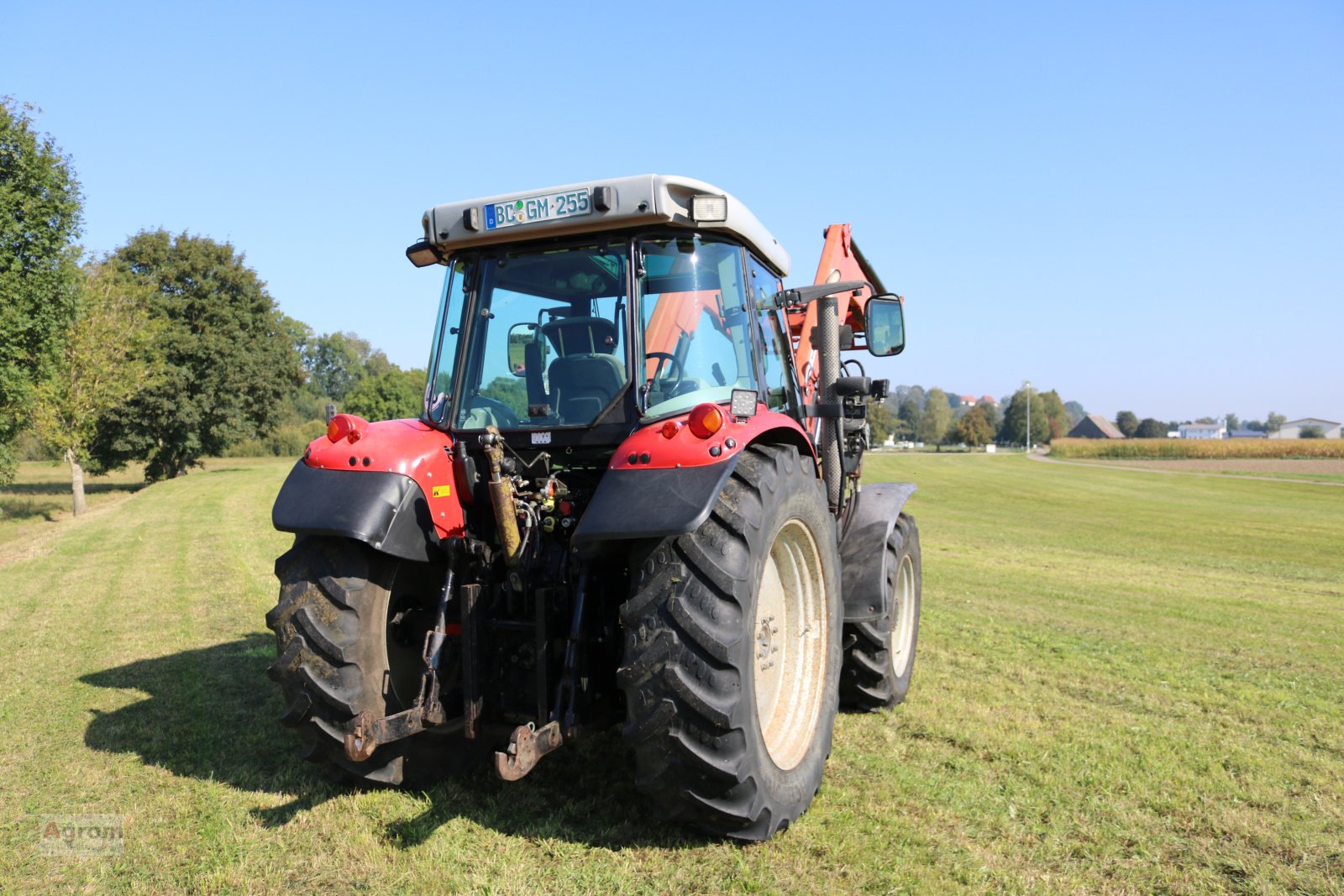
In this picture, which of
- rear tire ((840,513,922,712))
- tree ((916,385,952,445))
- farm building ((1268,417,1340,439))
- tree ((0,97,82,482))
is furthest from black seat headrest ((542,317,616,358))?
farm building ((1268,417,1340,439))

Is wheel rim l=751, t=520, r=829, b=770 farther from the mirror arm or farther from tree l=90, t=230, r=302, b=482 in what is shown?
tree l=90, t=230, r=302, b=482

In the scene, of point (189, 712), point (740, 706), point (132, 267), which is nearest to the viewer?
point (740, 706)

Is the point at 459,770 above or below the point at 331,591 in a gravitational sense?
below

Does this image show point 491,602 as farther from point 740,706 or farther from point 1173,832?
point 1173,832

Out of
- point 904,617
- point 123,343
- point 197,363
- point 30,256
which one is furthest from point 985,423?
point 904,617

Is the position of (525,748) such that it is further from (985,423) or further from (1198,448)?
(985,423)

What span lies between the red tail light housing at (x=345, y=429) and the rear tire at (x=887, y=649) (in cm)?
298

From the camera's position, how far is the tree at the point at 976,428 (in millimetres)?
113250

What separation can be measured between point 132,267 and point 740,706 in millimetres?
41691

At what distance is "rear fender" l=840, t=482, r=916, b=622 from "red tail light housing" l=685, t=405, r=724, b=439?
190 centimetres

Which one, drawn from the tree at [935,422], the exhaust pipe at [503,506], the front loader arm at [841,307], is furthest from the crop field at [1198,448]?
the exhaust pipe at [503,506]

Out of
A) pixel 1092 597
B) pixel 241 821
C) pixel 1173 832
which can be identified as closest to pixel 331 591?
pixel 241 821

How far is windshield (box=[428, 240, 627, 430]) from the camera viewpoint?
13.5 ft

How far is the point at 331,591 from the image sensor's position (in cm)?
373
